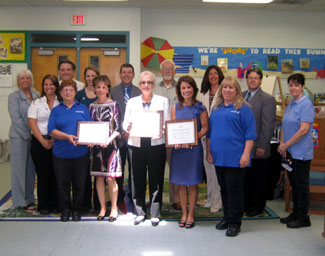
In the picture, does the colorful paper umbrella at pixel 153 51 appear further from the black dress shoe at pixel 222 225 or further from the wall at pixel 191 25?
the black dress shoe at pixel 222 225

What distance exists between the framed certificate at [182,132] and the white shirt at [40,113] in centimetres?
133

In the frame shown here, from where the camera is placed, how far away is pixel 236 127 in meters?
2.95

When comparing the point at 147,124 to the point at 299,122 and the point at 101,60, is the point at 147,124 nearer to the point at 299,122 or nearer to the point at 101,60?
the point at 299,122

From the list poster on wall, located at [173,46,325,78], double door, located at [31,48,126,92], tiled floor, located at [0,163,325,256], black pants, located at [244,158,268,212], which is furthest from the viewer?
poster on wall, located at [173,46,325,78]

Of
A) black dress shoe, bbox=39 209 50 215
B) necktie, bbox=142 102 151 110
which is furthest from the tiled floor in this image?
necktie, bbox=142 102 151 110

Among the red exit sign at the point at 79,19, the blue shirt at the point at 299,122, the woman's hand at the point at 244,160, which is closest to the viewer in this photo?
the woman's hand at the point at 244,160

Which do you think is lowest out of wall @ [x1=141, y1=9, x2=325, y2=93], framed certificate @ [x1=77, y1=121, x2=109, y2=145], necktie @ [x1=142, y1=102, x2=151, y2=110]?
framed certificate @ [x1=77, y1=121, x2=109, y2=145]

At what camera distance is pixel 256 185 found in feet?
11.5

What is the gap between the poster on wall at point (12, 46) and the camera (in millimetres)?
6676

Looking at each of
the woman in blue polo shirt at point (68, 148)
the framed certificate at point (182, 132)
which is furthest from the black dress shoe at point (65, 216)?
the framed certificate at point (182, 132)

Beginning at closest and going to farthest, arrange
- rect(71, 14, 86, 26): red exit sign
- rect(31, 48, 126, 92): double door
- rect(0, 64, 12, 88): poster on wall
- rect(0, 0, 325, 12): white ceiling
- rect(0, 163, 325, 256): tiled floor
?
rect(0, 163, 325, 256): tiled floor → rect(0, 0, 325, 12): white ceiling → rect(71, 14, 86, 26): red exit sign → rect(0, 64, 12, 88): poster on wall → rect(31, 48, 126, 92): double door

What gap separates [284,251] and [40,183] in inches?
98.5

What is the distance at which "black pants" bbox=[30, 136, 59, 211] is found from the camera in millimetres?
3520

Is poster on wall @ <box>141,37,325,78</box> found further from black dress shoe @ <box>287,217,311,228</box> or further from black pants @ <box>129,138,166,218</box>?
black dress shoe @ <box>287,217,311,228</box>
